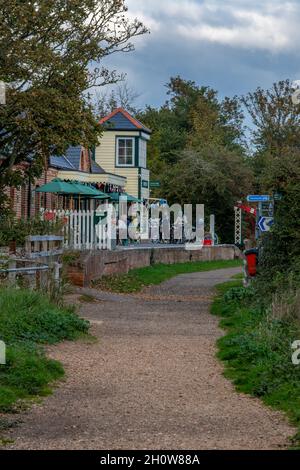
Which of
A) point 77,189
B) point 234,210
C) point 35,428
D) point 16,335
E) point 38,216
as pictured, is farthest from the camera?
point 234,210

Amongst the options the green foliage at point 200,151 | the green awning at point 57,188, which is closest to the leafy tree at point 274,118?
the green foliage at point 200,151

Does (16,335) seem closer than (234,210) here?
Yes

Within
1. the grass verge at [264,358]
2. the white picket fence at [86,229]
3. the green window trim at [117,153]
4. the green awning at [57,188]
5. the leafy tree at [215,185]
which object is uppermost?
the green window trim at [117,153]

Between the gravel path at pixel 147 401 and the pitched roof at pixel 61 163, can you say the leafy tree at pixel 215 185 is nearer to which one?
the pitched roof at pixel 61 163

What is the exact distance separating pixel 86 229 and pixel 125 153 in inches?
1081

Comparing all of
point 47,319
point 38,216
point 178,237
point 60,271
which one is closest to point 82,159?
point 178,237

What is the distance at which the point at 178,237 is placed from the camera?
54094mm

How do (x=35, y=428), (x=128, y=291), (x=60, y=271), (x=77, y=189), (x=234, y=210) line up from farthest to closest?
(x=234, y=210) → (x=77, y=189) → (x=128, y=291) → (x=60, y=271) → (x=35, y=428)

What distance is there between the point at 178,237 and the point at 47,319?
1477 inches

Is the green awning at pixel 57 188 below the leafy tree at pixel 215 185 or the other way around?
below

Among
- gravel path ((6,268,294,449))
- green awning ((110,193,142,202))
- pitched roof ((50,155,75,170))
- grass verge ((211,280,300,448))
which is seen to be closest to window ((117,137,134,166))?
green awning ((110,193,142,202))

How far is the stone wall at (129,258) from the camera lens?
93.5 feet

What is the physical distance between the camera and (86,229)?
3234cm

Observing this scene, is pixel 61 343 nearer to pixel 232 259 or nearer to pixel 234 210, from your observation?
pixel 232 259
